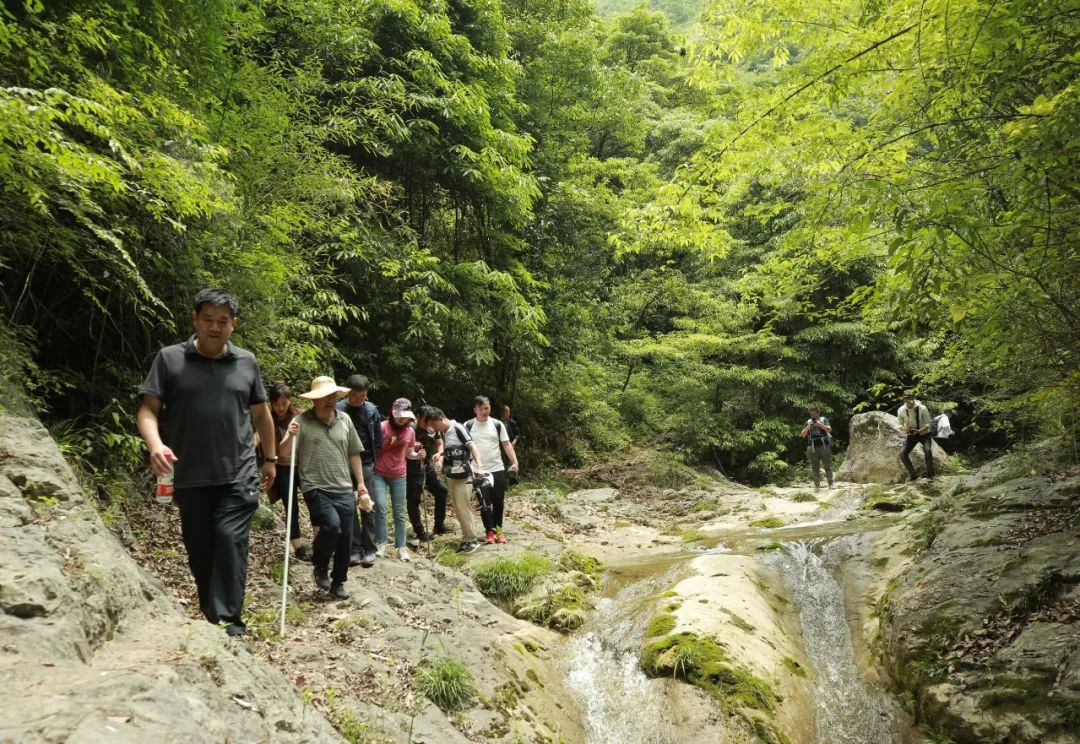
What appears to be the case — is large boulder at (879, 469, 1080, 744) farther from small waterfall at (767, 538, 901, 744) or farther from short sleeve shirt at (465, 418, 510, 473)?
short sleeve shirt at (465, 418, 510, 473)

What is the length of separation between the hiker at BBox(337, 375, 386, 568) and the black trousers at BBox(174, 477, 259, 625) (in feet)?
8.52

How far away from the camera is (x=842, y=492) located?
563 inches

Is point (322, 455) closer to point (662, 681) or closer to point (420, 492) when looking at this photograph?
point (420, 492)

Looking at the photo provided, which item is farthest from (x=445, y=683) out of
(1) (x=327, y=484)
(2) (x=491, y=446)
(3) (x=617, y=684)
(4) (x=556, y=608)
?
(2) (x=491, y=446)

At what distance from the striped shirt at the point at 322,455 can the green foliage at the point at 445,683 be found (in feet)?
5.47

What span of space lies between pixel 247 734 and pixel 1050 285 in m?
6.06

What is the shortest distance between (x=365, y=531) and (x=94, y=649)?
375 cm

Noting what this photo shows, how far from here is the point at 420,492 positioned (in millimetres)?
8438

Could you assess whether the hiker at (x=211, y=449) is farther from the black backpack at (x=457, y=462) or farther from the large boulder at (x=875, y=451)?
the large boulder at (x=875, y=451)

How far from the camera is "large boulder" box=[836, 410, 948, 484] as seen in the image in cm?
1600

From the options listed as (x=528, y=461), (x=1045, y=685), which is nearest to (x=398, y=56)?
(x=528, y=461)

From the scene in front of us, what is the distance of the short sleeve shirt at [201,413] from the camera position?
12.0 feet

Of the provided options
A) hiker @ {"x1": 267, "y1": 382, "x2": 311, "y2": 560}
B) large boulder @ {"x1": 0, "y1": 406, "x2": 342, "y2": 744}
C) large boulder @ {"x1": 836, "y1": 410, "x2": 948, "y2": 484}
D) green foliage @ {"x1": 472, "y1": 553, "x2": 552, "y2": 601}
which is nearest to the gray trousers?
large boulder @ {"x1": 836, "y1": 410, "x2": 948, "y2": 484}

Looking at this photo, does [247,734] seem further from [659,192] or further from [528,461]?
[528,461]
